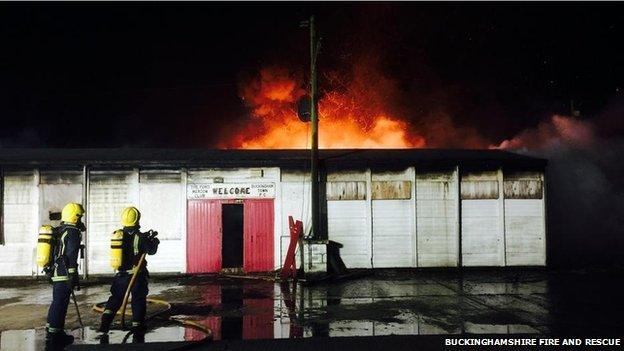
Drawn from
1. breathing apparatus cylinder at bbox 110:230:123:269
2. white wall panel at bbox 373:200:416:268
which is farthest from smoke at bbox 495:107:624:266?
breathing apparatus cylinder at bbox 110:230:123:269

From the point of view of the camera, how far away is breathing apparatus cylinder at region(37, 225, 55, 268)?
6891 millimetres

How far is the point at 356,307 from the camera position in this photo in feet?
30.1

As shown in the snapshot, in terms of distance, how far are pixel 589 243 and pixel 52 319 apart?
56.9ft

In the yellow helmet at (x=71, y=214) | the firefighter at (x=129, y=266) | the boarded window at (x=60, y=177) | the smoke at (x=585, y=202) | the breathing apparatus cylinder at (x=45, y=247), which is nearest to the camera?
the breathing apparatus cylinder at (x=45, y=247)

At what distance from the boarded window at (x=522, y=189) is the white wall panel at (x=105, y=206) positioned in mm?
12013

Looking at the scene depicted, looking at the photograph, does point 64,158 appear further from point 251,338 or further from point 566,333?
point 566,333

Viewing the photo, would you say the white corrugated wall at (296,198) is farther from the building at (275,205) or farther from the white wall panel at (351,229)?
the white wall panel at (351,229)

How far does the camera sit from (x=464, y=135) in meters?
31.8

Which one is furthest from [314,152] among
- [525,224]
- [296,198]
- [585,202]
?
[585,202]

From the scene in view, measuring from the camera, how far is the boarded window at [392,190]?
562 inches

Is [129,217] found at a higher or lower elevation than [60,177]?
lower

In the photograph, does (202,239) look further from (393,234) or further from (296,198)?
(393,234)

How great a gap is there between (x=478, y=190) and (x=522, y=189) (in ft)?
4.88

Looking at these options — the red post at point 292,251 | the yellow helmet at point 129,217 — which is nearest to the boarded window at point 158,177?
the red post at point 292,251
